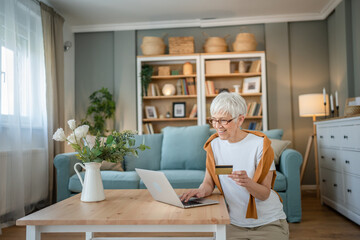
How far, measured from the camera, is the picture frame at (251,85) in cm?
476

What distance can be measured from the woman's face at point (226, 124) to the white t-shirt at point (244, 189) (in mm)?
65

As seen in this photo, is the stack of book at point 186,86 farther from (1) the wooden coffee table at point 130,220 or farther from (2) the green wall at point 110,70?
(1) the wooden coffee table at point 130,220

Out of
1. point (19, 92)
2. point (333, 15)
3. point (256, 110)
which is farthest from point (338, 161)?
point (19, 92)

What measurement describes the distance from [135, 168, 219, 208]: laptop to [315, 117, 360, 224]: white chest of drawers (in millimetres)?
1956

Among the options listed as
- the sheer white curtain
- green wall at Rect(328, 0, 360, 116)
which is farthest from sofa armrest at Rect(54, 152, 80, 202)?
Answer: green wall at Rect(328, 0, 360, 116)

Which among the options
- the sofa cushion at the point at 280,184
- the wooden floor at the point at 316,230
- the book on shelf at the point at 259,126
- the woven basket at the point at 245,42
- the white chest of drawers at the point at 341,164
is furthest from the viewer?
the book on shelf at the point at 259,126

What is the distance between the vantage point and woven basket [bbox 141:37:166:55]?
4.80 m

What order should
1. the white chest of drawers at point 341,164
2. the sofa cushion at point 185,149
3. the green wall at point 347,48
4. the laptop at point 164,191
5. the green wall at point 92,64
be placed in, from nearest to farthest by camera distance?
the laptop at point 164,191 < the white chest of drawers at point 341,164 < the sofa cushion at point 185,149 < the green wall at point 347,48 < the green wall at point 92,64

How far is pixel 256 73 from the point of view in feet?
15.4

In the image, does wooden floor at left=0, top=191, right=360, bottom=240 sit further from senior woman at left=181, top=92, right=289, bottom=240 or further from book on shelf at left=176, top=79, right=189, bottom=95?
book on shelf at left=176, top=79, right=189, bottom=95

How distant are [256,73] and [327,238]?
2666 millimetres

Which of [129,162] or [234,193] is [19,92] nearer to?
[129,162]

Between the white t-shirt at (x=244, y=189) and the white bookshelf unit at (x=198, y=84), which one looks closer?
the white t-shirt at (x=244, y=189)

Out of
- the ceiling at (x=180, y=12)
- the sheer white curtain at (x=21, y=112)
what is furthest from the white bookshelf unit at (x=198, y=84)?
the sheer white curtain at (x=21, y=112)
